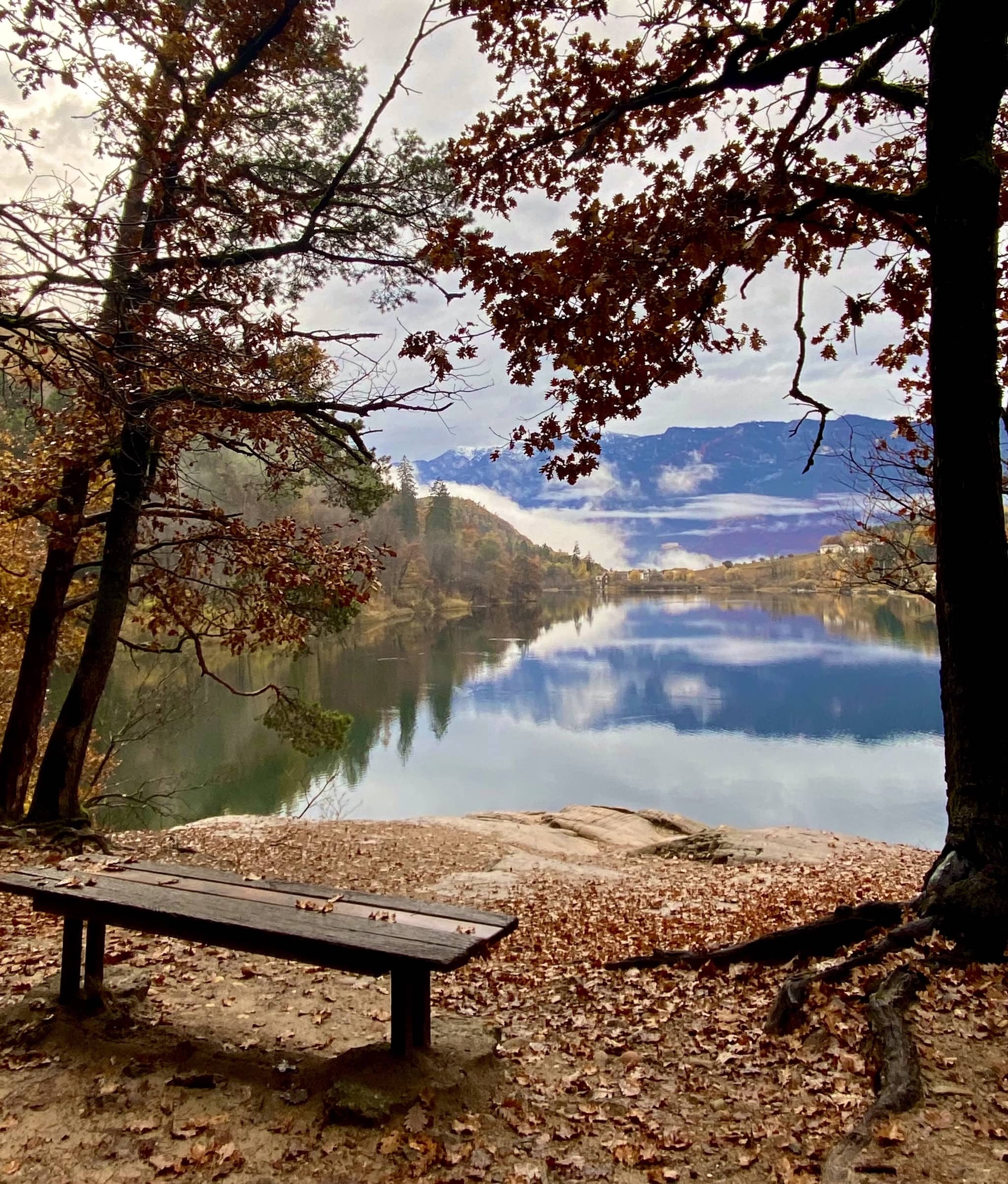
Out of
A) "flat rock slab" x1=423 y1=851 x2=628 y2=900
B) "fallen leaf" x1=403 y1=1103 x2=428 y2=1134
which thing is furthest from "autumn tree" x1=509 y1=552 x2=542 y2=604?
"fallen leaf" x1=403 y1=1103 x2=428 y2=1134

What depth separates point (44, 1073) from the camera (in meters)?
2.97

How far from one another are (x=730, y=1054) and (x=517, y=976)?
1695 mm

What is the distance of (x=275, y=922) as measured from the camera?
308 centimetres

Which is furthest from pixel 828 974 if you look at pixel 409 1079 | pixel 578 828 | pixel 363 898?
pixel 578 828

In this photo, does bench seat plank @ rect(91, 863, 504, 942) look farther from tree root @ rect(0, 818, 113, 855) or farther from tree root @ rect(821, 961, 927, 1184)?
tree root @ rect(0, 818, 113, 855)

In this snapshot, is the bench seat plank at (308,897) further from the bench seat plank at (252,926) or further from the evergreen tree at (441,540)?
the evergreen tree at (441,540)

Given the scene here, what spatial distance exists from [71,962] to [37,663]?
5564 millimetres

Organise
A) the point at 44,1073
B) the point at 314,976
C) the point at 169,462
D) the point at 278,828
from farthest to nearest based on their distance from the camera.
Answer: the point at 278,828, the point at 169,462, the point at 314,976, the point at 44,1073

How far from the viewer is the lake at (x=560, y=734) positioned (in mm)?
20266

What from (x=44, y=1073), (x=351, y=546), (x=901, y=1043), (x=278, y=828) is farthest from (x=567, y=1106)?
(x=278, y=828)

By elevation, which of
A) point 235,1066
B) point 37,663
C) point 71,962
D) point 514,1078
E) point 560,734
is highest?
point 37,663

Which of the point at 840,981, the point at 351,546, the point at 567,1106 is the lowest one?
the point at 567,1106

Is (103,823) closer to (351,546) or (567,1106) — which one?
(351,546)

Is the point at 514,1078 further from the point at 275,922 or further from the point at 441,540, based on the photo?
the point at 441,540
